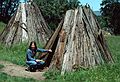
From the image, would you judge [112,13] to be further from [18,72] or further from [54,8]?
[18,72]

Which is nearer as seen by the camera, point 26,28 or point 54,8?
point 26,28

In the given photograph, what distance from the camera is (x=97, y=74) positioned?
12023 millimetres

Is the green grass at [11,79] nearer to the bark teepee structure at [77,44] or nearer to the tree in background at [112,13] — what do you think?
the bark teepee structure at [77,44]

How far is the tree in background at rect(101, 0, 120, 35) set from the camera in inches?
1999

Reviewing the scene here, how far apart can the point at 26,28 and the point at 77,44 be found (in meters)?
7.45

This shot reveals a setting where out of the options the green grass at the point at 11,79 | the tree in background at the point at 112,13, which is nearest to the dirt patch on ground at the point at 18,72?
the green grass at the point at 11,79

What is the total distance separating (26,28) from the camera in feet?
66.9

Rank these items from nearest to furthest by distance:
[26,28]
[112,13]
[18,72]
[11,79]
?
[11,79] < [18,72] < [26,28] < [112,13]

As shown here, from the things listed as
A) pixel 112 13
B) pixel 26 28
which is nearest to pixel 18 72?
pixel 26 28

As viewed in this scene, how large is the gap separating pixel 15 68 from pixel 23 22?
6.80 metres

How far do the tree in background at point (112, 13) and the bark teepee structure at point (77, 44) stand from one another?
3514cm

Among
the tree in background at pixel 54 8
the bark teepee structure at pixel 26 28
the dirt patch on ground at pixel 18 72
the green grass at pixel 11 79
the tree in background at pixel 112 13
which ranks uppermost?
the green grass at pixel 11 79

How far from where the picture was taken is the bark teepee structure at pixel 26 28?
1995cm

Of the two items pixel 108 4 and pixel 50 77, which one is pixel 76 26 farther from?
pixel 108 4
